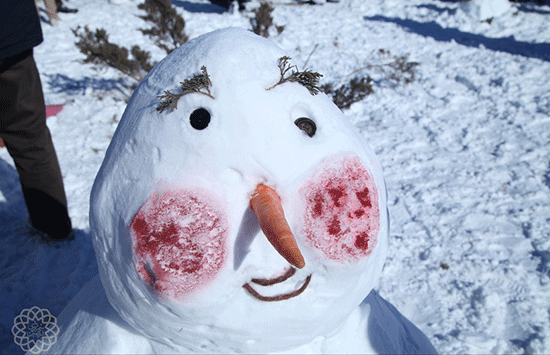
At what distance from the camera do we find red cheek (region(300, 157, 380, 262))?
779 millimetres

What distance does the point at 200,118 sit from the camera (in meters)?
0.79

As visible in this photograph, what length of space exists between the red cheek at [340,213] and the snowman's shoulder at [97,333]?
618 mm

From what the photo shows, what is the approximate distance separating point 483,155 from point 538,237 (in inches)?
38.4

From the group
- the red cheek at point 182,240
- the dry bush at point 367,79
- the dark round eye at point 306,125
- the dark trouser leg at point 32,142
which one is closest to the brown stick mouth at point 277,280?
the red cheek at point 182,240

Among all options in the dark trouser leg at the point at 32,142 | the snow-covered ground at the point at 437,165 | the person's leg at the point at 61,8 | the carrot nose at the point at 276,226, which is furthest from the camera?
the person's leg at the point at 61,8

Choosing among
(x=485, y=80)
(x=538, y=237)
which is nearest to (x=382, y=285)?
(x=538, y=237)

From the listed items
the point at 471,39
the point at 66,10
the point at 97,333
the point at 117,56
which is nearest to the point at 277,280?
the point at 97,333

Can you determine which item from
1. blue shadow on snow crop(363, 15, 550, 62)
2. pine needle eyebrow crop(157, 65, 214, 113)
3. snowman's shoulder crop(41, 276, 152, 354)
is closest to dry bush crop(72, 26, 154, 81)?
snowman's shoulder crop(41, 276, 152, 354)

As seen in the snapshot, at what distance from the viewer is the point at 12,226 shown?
7.63 feet

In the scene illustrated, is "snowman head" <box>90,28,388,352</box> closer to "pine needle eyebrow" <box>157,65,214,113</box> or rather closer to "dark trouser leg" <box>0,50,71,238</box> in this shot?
"pine needle eyebrow" <box>157,65,214,113</box>

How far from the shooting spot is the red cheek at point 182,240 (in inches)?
29.2

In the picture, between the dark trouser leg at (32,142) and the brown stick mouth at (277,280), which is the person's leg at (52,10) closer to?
the dark trouser leg at (32,142)

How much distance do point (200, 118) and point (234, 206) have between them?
207 mm

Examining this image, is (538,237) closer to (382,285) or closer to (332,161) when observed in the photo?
(382,285)
